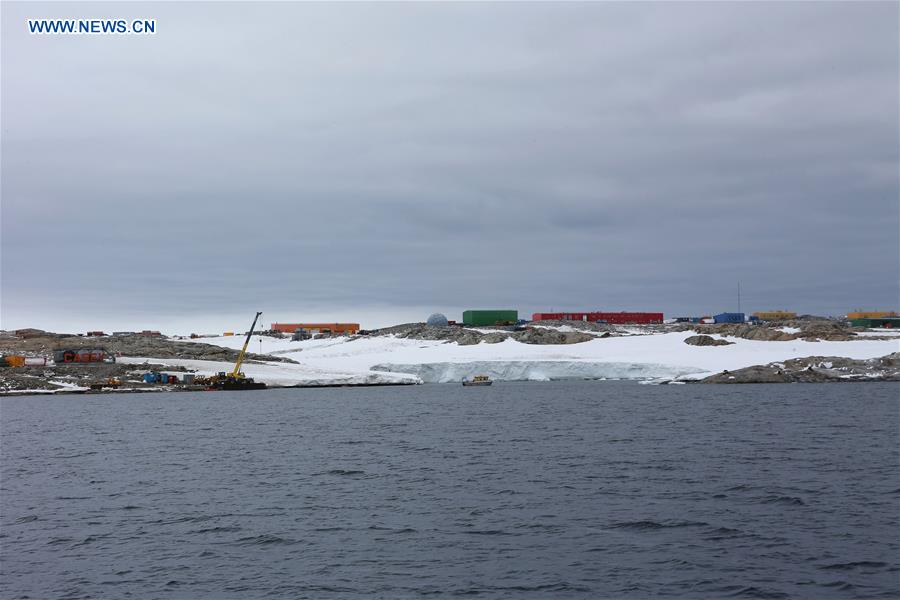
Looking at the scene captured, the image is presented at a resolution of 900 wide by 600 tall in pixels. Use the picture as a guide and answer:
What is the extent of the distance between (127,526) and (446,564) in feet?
36.9

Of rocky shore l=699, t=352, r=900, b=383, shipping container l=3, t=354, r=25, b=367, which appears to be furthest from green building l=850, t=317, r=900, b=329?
shipping container l=3, t=354, r=25, b=367

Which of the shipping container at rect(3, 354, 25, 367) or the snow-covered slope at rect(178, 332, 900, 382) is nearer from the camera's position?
the snow-covered slope at rect(178, 332, 900, 382)

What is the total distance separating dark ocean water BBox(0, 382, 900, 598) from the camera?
20.1 meters

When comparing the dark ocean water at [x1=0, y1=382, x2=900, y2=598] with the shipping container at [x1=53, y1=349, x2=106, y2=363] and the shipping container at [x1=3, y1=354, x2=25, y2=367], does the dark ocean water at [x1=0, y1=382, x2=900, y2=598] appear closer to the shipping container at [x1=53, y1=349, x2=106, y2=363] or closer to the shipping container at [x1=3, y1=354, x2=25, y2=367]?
the shipping container at [x1=3, y1=354, x2=25, y2=367]

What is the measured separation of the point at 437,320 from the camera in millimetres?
195500

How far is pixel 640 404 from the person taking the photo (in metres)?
68.1

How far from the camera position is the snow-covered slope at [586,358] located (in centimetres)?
11044

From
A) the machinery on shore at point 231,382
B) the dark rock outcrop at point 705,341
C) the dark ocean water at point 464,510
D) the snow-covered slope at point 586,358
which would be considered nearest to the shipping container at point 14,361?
the machinery on shore at point 231,382

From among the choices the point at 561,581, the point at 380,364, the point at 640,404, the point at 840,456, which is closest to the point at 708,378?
the point at 640,404

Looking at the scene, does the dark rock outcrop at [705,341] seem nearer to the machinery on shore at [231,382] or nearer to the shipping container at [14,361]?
the machinery on shore at [231,382]

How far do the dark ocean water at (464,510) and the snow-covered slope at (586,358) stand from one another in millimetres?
56640

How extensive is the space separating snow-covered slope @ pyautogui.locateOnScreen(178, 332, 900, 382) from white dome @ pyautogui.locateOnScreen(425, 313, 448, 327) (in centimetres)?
4571

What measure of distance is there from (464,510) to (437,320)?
16822 centimetres

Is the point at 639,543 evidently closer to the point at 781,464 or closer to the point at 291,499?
the point at 291,499
